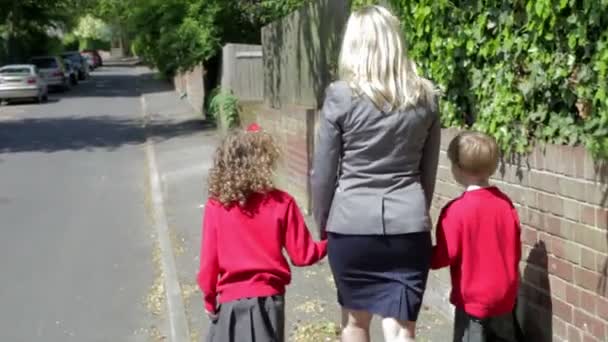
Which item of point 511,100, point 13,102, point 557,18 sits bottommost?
point 13,102

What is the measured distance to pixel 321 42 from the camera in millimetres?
10062

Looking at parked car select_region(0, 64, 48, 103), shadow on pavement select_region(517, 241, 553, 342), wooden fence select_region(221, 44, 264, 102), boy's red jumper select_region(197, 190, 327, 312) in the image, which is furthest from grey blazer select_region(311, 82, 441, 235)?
A: parked car select_region(0, 64, 48, 103)

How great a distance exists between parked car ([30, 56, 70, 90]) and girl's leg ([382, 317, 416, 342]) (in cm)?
3803

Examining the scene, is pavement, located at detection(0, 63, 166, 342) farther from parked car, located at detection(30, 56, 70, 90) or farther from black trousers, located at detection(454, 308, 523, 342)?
parked car, located at detection(30, 56, 70, 90)

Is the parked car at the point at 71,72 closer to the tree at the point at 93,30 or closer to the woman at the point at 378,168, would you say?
the woman at the point at 378,168

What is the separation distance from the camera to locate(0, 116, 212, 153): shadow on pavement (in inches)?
782

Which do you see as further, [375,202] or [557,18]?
[557,18]

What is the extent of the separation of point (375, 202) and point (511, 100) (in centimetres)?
129

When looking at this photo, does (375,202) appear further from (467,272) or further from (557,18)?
(557,18)

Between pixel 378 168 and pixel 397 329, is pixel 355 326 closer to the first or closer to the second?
pixel 397 329

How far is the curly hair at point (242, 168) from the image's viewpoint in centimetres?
400

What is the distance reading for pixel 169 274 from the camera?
7992 mm

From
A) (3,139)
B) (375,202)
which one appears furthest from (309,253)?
(3,139)

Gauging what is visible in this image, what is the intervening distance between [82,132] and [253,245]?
1928 cm
